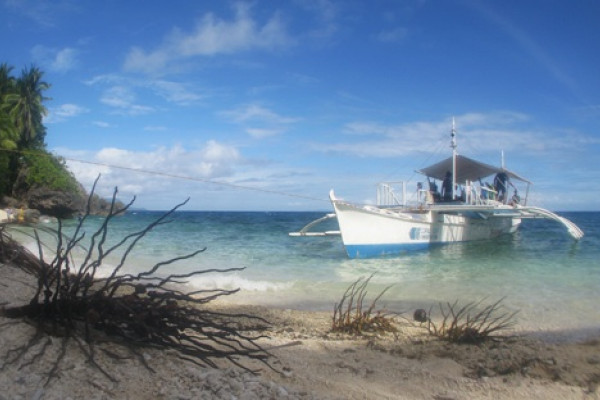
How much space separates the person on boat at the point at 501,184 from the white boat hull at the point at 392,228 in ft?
2.49

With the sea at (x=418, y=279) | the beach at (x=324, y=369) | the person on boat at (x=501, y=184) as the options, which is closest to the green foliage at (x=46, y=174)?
the sea at (x=418, y=279)

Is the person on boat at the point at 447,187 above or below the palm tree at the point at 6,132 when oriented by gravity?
below

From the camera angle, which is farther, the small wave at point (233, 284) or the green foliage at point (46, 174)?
the green foliage at point (46, 174)

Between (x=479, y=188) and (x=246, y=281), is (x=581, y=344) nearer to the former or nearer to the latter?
(x=246, y=281)

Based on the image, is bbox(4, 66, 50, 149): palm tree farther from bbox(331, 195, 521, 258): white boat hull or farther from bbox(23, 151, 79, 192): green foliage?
bbox(331, 195, 521, 258): white boat hull

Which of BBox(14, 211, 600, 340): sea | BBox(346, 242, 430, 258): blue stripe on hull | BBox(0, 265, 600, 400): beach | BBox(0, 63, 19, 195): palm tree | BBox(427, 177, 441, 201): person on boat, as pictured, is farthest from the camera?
BBox(0, 63, 19, 195): palm tree

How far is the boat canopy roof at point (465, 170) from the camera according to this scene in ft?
64.8

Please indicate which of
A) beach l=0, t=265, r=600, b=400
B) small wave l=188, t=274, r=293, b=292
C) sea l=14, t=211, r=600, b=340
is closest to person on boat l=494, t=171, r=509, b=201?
Answer: sea l=14, t=211, r=600, b=340

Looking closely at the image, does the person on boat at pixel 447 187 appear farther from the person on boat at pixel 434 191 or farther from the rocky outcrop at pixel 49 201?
the rocky outcrop at pixel 49 201

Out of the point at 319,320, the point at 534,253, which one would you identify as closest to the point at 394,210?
the point at 534,253

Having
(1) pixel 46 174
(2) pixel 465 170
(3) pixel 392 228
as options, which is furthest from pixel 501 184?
(1) pixel 46 174

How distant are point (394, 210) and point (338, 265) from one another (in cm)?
551

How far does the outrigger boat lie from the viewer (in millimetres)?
15742

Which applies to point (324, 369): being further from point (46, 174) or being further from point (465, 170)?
point (46, 174)
